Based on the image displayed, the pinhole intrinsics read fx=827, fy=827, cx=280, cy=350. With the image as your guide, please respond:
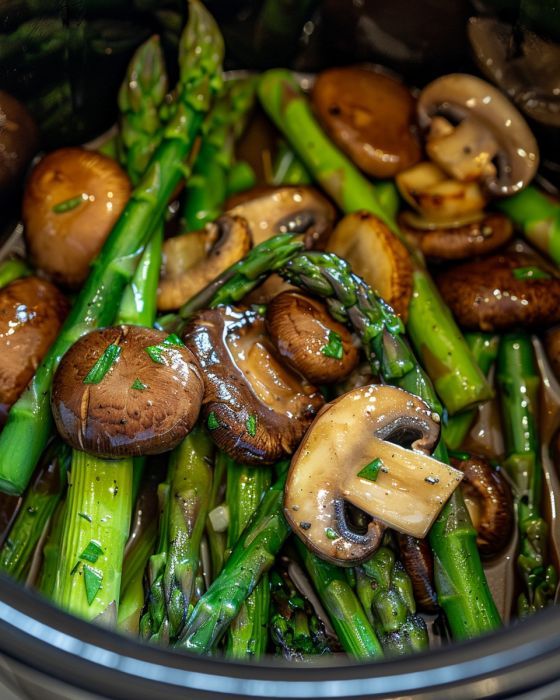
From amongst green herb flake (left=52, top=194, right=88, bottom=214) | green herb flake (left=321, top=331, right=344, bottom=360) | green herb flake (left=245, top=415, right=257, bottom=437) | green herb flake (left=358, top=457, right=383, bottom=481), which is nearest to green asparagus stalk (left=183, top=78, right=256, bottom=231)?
green herb flake (left=52, top=194, right=88, bottom=214)

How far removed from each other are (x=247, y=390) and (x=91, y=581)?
1.95 ft

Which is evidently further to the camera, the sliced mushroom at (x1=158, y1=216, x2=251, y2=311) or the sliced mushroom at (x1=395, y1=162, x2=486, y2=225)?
the sliced mushroom at (x1=395, y1=162, x2=486, y2=225)

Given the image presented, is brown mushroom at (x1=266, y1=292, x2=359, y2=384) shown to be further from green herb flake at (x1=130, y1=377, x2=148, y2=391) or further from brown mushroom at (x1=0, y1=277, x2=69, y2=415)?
brown mushroom at (x1=0, y1=277, x2=69, y2=415)

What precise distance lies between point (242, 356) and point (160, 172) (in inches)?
28.5

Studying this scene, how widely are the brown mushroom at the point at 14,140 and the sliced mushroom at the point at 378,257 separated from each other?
3.34 feet

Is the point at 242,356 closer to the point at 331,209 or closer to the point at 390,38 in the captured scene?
the point at 331,209

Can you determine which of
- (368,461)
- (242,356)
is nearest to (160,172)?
(242,356)

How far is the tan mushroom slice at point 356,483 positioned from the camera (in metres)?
1.92

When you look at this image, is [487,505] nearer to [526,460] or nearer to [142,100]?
[526,460]

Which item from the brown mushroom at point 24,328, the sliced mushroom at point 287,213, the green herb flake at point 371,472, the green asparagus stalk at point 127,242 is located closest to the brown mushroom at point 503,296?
the sliced mushroom at point 287,213

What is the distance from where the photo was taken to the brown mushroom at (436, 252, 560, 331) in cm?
239

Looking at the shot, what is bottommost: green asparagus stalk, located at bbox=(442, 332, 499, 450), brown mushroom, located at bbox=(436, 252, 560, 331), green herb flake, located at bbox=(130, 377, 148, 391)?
green asparagus stalk, located at bbox=(442, 332, 499, 450)

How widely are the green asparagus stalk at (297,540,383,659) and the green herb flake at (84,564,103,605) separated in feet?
1.67

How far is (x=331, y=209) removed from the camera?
2.64 metres
